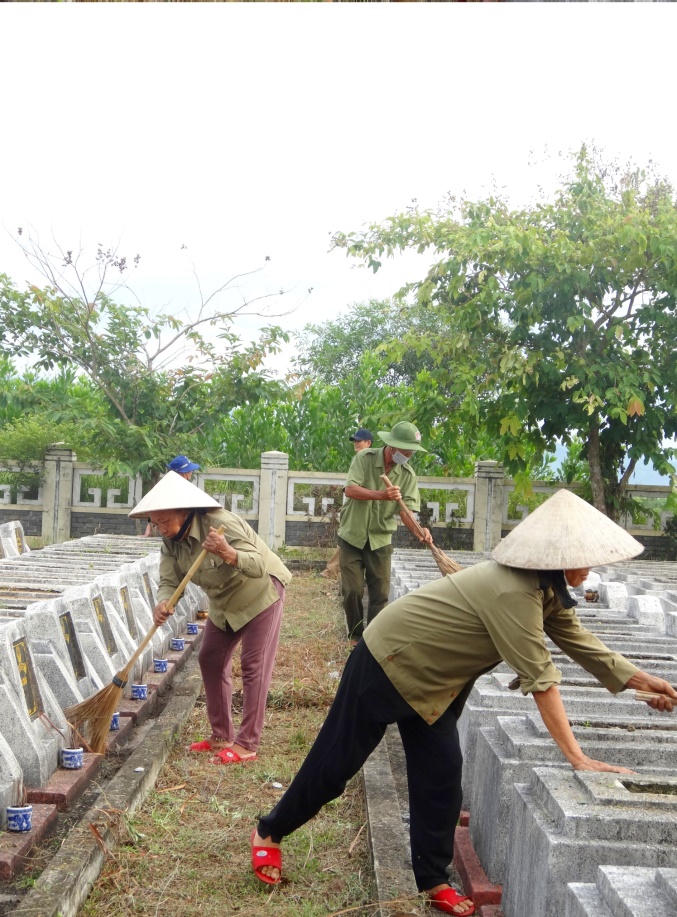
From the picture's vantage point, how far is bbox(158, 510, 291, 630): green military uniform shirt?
539 cm

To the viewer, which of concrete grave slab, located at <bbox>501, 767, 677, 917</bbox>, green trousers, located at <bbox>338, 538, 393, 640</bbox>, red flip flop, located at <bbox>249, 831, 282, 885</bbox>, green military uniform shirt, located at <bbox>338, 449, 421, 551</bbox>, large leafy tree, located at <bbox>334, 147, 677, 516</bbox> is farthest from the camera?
large leafy tree, located at <bbox>334, 147, 677, 516</bbox>

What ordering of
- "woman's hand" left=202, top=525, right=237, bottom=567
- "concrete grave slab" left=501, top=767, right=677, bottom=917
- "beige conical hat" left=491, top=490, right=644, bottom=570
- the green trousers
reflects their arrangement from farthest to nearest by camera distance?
1. the green trousers
2. "woman's hand" left=202, top=525, right=237, bottom=567
3. "beige conical hat" left=491, top=490, right=644, bottom=570
4. "concrete grave slab" left=501, top=767, right=677, bottom=917

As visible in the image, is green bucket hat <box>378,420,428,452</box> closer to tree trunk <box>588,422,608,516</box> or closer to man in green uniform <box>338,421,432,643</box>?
man in green uniform <box>338,421,432,643</box>

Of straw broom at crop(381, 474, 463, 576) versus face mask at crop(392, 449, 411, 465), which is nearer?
straw broom at crop(381, 474, 463, 576)

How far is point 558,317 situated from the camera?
13.4m

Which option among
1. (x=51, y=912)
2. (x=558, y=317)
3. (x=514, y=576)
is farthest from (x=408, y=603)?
(x=558, y=317)

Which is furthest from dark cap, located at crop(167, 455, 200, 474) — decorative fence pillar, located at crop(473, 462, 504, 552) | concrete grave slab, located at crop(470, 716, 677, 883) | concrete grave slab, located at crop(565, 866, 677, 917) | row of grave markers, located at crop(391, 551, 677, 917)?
decorative fence pillar, located at crop(473, 462, 504, 552)

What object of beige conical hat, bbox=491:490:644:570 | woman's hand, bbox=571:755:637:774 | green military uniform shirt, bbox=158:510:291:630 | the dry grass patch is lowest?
the dry grass patch

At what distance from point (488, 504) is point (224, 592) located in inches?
418

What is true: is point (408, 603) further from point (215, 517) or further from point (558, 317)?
point (558, 317)

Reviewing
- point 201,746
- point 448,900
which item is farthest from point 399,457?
point 448,900

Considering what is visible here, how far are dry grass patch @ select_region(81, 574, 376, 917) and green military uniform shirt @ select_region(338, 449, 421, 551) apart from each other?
90.5 inches

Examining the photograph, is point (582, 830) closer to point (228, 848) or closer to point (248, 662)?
point (228, 848)

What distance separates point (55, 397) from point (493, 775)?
41.2 ft
